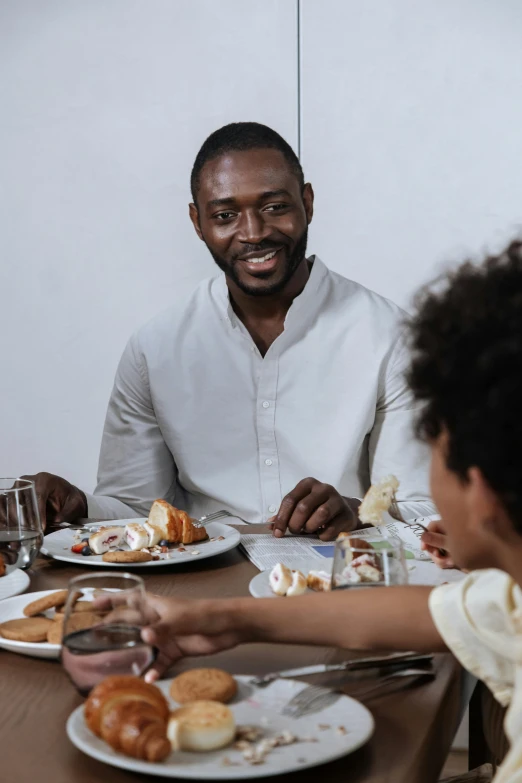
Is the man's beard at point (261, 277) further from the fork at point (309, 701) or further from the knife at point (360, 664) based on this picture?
the fork at point (309, 701)

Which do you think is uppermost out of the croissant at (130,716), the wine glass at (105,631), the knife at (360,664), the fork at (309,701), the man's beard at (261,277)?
the man's beard at (261,277)

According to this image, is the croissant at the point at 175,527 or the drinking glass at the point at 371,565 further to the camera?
the croissant at the point at 175,527

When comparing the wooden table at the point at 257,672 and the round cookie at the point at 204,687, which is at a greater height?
the round cookie at the point at 204,687

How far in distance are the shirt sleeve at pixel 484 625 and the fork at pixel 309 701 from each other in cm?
15

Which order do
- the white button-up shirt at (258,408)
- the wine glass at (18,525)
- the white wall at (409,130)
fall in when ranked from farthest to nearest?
the white wall at (409,130), the white button-up shirt at (258,408), the wine glass at (18,525)

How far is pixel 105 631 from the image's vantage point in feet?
2.73

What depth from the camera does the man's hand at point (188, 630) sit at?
0.95 m

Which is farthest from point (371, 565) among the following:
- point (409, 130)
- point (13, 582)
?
point (409, 130)

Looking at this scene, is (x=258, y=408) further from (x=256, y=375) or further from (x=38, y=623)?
(x=38, y=623)

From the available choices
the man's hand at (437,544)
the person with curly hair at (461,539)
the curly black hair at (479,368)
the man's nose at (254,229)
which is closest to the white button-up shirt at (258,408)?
the man's nose at (254,229)

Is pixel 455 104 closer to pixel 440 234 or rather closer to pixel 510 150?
→ pixel 510 150

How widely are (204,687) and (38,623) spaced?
275 mm

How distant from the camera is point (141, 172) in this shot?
316 cm

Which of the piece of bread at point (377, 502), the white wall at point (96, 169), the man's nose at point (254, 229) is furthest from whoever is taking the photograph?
the white wall at point (96, 169)
